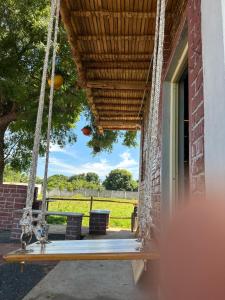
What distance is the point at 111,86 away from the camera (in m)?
3.82

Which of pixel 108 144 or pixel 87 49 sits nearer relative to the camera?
pixel 87 49

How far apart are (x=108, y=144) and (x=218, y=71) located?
9105mm

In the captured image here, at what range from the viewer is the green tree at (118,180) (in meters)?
48.2

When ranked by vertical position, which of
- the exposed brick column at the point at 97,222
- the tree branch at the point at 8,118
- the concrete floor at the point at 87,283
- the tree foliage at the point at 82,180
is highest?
the tree foliage at the point at 82,180

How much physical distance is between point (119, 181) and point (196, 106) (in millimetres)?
47718

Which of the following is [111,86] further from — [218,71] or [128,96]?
[218,71]

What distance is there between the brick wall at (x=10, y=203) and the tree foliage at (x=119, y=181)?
4200 cm

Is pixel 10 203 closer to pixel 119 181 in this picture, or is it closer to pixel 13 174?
pixel 13 174

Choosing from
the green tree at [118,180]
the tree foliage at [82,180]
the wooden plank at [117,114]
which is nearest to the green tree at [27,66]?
the wooden plank at [117,114]

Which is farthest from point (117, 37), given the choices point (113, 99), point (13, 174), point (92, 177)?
point (92, 177)

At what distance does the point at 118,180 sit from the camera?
48.8m

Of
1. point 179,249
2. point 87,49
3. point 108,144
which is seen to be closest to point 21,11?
point 108,144

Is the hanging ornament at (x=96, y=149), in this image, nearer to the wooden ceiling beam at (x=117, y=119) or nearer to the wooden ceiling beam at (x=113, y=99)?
the wooden ceiling beam at (x=117, y=119)

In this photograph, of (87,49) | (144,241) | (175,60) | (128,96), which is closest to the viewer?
(144,241)
